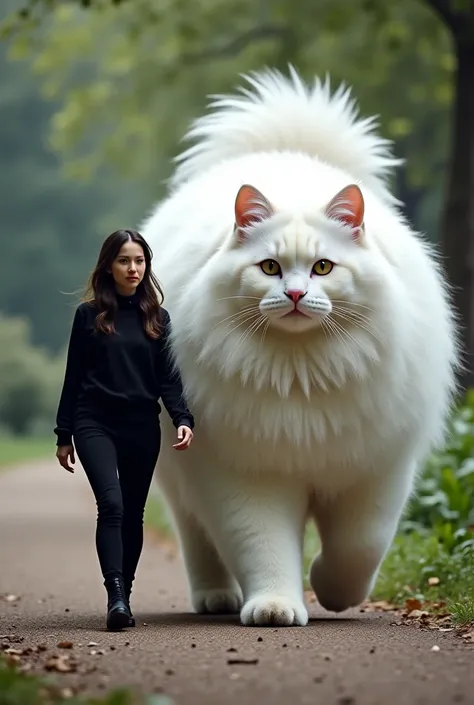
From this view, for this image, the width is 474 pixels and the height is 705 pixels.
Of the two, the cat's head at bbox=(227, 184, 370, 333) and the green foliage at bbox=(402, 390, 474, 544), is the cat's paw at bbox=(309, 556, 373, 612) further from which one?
the cat's head at bbox=(227, 184, 370, 333)

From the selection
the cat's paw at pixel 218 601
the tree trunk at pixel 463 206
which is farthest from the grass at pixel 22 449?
the cat's paw at pixel 218 601

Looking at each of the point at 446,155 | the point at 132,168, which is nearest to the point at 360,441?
the point at 446,155

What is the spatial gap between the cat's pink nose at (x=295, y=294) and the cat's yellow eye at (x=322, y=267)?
0.76 feet

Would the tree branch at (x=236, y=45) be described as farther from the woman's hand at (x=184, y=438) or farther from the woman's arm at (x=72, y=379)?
the woman's hand at (x=184, y=438)

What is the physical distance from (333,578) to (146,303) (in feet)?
5.93

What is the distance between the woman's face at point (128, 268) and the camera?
6.63 metres

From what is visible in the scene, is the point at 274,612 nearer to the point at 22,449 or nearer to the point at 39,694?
the point at 39,694

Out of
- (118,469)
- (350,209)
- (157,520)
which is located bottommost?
(118,469)

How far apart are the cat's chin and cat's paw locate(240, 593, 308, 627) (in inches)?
50.6

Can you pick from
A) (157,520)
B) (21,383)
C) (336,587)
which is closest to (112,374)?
(336,587)

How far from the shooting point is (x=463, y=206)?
49.6ft

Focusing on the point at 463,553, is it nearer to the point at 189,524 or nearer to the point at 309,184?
the point at 189,524

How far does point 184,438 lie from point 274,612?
91 centimetres

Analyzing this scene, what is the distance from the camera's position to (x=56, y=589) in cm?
939
